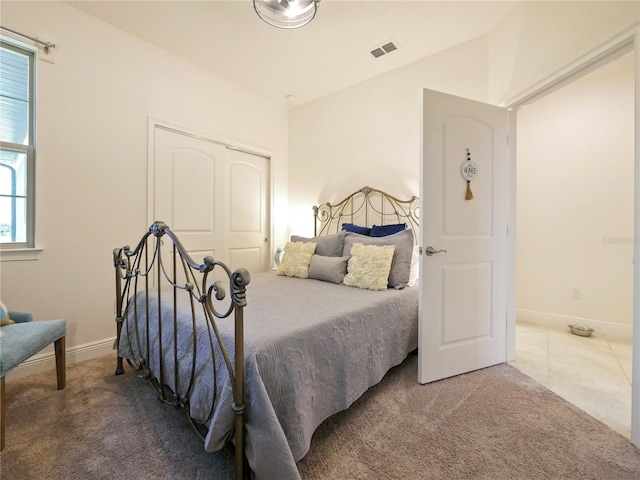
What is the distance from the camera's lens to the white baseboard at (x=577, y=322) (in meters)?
2.78

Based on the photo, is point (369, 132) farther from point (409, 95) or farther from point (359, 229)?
point (359, 229)

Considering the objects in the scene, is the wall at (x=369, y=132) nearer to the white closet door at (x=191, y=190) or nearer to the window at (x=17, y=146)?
the white closet door at (x=191, y=190)

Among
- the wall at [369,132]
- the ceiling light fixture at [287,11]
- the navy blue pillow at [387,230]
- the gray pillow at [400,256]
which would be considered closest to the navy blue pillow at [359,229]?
the navy blue pillow at [387,230]

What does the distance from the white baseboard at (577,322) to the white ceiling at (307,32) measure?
2.95 meters

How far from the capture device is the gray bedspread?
1.08m

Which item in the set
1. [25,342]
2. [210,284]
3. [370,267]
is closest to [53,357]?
[25,342]

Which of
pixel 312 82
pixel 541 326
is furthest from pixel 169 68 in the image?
pixel 541 326

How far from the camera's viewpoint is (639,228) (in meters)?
1.37

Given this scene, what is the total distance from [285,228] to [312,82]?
1899 mm

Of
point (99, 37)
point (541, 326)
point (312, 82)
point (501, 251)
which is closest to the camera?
point (501, 251)

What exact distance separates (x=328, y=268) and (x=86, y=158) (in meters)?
2.20

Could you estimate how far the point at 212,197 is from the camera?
129 inches

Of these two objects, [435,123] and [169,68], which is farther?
[169,68]

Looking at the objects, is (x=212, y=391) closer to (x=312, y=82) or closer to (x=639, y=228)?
(x=639, y=228)
